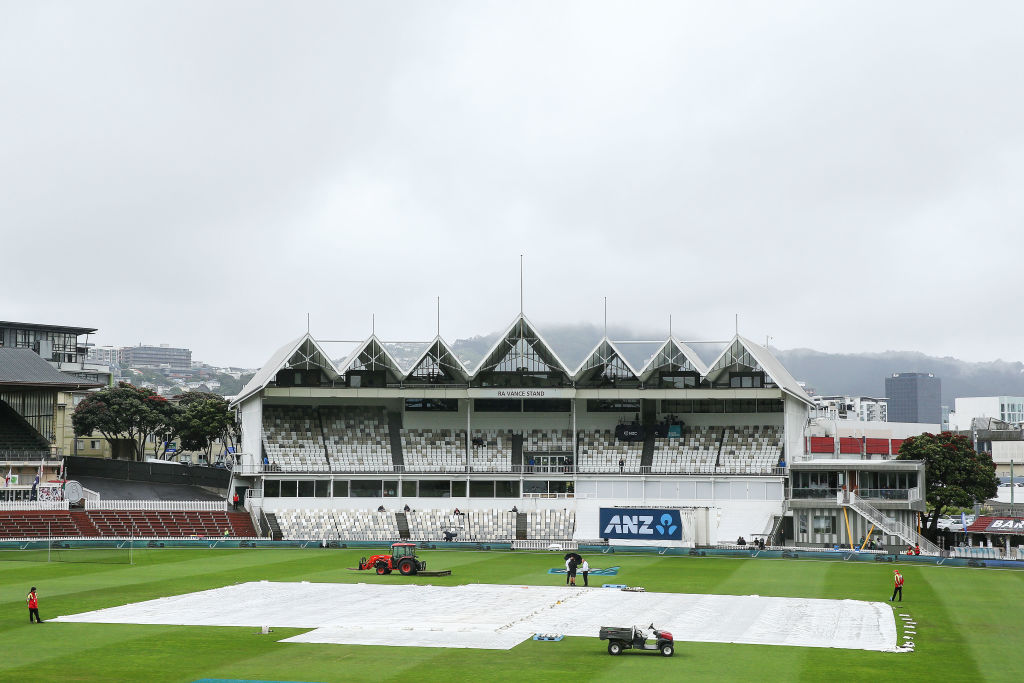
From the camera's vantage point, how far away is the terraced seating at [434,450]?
91.1 metres

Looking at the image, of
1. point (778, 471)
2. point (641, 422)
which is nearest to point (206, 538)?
point (641, 422)

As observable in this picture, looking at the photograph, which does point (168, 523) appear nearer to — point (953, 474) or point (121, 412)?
point (121, 412)

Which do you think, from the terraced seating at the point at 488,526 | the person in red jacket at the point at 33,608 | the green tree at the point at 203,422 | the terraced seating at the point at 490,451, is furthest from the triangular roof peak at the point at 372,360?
the person in red jacket at the point at 33,608

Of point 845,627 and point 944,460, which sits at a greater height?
point 944,460

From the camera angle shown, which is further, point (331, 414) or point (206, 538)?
point (331, 414)

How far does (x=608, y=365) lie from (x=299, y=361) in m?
26.2

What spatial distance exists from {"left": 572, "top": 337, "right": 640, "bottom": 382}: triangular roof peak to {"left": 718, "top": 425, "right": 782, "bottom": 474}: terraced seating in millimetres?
9548

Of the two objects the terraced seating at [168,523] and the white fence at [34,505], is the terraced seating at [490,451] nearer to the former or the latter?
the terraced seating at [168,523]

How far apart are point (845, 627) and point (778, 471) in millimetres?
49476

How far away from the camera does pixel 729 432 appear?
91.4 m

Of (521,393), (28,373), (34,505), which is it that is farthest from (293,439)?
(28,373)

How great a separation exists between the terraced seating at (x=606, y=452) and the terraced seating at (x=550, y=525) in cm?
462

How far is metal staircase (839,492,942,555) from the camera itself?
243 feet

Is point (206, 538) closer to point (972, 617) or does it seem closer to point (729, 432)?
point (729, 432)
